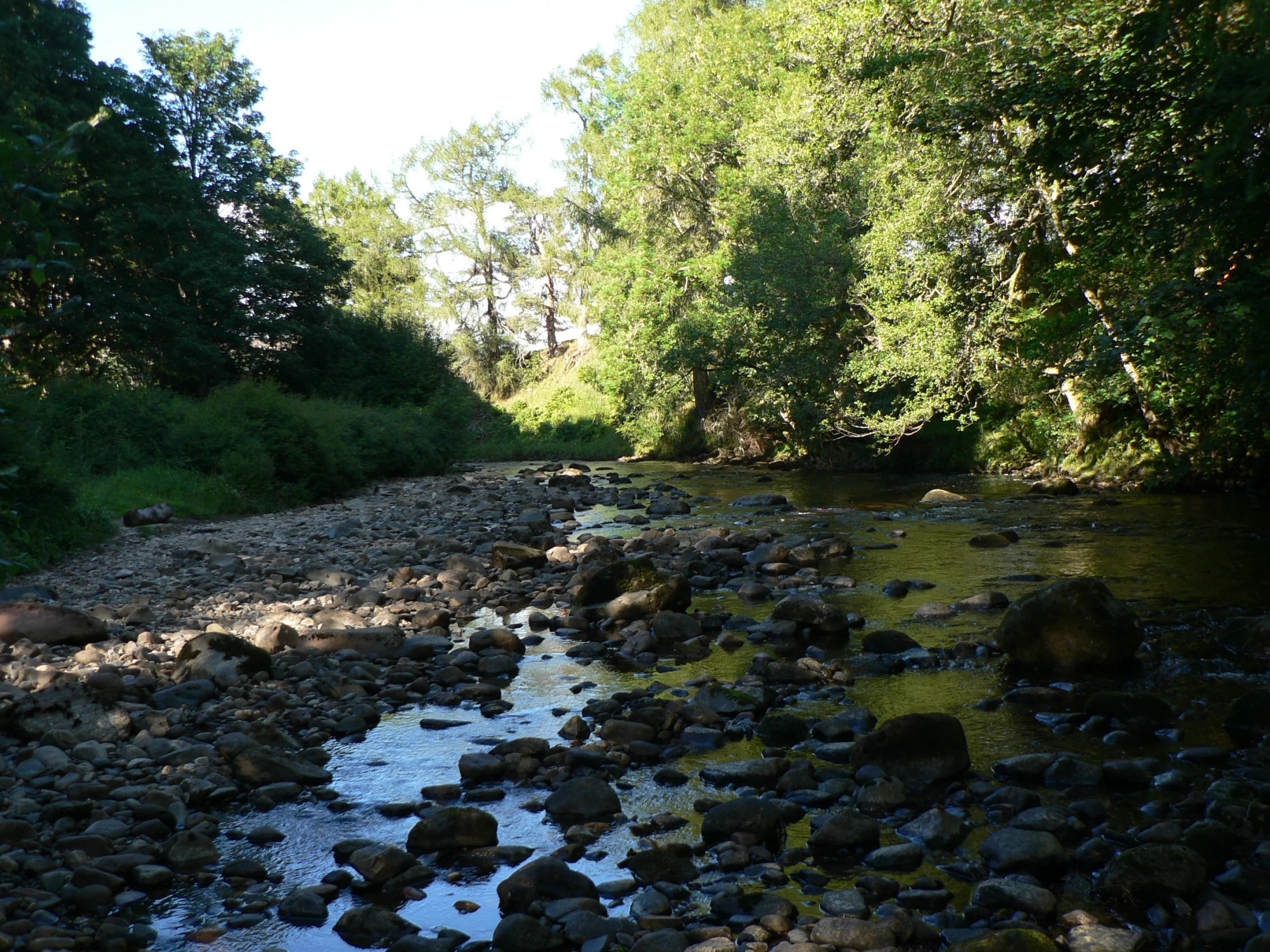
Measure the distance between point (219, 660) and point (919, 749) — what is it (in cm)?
545

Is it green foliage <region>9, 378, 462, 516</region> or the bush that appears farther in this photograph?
green foliage <region>9, 378, 462, 516</region>

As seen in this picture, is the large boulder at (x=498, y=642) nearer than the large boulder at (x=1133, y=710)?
No

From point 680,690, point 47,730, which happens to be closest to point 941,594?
point 680,690

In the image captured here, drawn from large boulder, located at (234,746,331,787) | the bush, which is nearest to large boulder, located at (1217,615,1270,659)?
large boulder, located at (234,746,331,787)

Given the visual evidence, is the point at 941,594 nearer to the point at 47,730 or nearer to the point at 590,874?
the point at 590,874

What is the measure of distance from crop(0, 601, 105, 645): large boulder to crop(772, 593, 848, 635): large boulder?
6487 mm

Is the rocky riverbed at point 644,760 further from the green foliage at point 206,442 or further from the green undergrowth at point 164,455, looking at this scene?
the green foliage at point 206,442

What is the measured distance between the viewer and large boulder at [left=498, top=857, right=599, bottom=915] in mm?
4254

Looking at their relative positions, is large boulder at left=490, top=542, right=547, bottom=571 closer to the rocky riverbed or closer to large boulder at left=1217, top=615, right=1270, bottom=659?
the rocky riverbed

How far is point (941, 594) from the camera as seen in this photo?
10.3m

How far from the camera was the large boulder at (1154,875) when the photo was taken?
4066 mm

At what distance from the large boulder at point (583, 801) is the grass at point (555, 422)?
35047 millimetres


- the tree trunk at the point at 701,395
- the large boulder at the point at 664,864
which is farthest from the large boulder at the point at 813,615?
the tree trunk at the point at 701,395

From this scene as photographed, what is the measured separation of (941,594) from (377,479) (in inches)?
883
